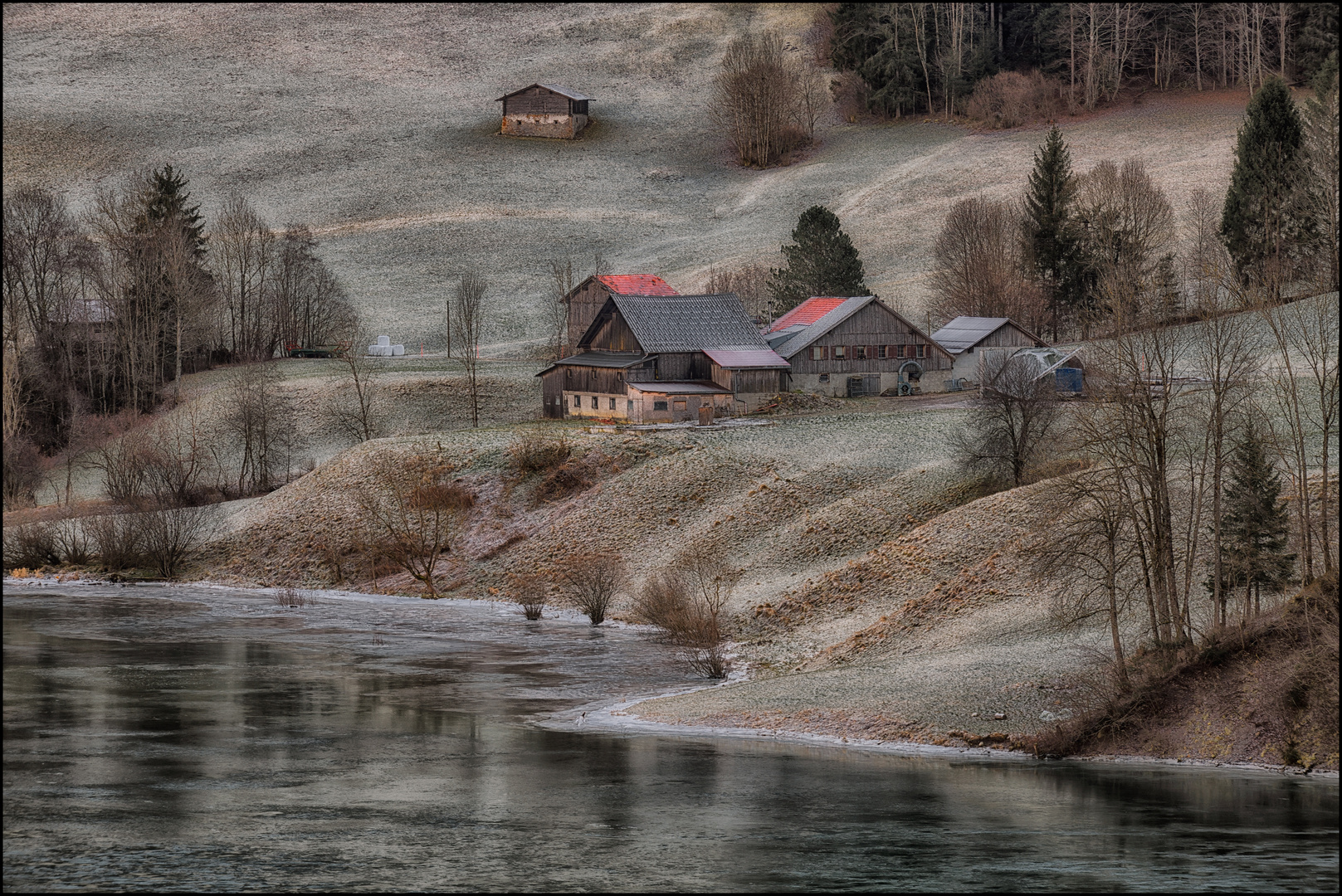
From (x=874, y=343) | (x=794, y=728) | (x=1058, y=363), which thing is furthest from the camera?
(x=874, y=343)

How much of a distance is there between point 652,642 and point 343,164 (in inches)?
4152

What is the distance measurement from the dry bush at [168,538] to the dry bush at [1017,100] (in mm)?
99218

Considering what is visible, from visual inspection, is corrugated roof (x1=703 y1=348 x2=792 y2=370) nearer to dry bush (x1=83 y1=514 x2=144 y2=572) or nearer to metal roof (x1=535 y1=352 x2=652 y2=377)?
metal roof (x1=535 y1=352 x2=652 y2=377)

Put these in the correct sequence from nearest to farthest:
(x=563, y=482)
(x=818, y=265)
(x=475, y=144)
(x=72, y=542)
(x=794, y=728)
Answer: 1. (x=794, y=728)
2. (x=72, y=542)
3. (x=563, y=482)
4. (x=818, y=265)
5. (x=475, y=144)

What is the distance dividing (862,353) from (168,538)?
38.8 metres

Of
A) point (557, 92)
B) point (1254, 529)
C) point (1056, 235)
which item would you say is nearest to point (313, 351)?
point (1056, 235)

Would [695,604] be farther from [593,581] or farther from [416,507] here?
[416,507]

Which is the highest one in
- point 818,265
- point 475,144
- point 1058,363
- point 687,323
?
point 475,144

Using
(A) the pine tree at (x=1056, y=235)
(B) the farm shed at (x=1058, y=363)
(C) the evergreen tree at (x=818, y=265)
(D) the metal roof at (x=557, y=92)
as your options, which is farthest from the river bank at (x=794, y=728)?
(D) the metal roof at (x=557, y=92)

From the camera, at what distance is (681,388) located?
74438 millimetres

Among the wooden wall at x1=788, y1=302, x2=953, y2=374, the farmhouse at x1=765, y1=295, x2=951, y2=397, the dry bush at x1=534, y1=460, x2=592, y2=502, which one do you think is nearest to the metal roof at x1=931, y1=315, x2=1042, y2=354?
the wooden wall at x1=788, y1=302, x2=953, y2=374

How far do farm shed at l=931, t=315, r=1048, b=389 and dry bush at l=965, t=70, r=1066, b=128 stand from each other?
59.7 m

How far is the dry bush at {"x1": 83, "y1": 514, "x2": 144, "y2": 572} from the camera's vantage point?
6169cm

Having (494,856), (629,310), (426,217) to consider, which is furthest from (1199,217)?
(494,856)
